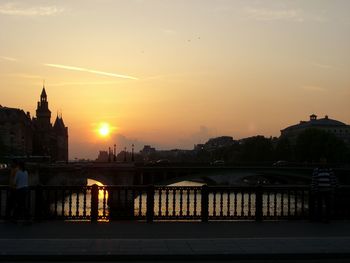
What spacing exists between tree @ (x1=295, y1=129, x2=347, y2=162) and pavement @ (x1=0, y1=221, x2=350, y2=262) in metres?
125

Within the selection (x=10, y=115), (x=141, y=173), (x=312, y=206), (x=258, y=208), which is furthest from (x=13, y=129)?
(x=312, y=206)

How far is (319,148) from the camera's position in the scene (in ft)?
466

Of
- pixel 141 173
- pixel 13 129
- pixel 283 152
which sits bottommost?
pixel 141 173

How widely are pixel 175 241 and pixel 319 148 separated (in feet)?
433

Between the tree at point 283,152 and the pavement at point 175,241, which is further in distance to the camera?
the tree at point 283,152

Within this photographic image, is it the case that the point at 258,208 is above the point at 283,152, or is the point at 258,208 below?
below

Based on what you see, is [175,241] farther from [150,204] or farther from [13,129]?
[13,129]

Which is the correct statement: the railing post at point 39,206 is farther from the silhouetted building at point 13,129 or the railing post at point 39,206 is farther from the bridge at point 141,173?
the silhouetted building at point 13,129

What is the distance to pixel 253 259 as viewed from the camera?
1249 centimetres

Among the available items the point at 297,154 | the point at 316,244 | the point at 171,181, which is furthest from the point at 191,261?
the point at 297,154

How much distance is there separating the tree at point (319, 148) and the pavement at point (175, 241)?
12495 cm

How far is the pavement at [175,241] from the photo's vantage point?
40.8 feet

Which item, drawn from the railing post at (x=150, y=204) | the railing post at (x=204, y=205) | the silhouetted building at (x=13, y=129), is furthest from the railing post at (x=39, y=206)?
the silhouetted building at (x=13, y=129)

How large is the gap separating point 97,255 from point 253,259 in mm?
3039
